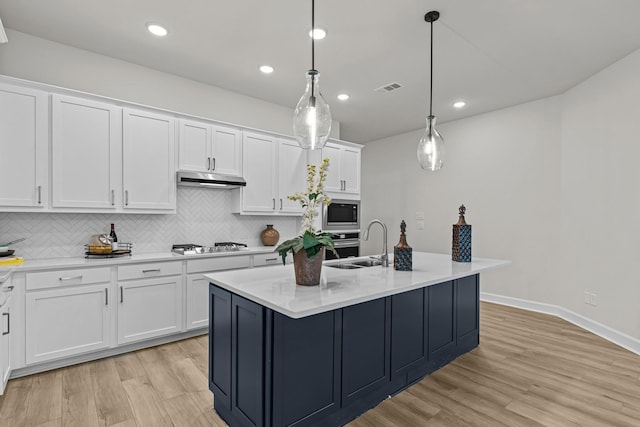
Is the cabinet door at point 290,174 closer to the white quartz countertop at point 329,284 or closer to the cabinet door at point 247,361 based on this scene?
the white quartz countertop at point 329,284

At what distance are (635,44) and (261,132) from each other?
12.5 feet

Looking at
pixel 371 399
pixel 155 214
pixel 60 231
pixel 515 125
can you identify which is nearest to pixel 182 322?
pixel 155 214

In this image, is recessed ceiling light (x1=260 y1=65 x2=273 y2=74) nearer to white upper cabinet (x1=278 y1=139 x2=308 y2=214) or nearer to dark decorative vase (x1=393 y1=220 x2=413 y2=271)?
white upper cabinet (x1=278 y1=139 x2=308 y2=214)

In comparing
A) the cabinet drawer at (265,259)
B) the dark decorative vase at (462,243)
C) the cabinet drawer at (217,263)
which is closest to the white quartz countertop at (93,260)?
the cabinet drawer at (217,263)

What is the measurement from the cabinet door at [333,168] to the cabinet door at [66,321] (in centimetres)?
301

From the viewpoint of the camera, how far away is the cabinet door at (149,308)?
303 cm

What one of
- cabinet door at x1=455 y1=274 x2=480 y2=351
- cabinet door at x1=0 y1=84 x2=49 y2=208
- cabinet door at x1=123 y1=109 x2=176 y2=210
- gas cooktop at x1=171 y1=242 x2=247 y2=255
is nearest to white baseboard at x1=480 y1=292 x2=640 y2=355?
cabinet door at x1=455 y1=274 x2=480 y2=351

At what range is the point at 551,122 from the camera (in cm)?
438

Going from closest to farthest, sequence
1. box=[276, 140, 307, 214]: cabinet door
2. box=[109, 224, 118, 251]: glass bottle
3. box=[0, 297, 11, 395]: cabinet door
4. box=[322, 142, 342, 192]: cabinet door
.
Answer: box=[0, 297, 11, 395]: cabinet door → box=[109, 224, 118, 251]: glass bottle → box=[276, 140, 307, 214]: cabinet door → box=[322, 142, 342, 192]: cabinet door

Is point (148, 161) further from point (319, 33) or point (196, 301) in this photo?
point (319, 33)

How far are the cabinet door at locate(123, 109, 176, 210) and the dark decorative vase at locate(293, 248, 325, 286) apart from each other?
209cm

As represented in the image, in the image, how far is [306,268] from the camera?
6.56 ft

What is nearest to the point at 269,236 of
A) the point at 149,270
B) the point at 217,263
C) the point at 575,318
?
the point at 217,263

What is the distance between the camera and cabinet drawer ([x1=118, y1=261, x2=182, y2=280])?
3.03 meters
